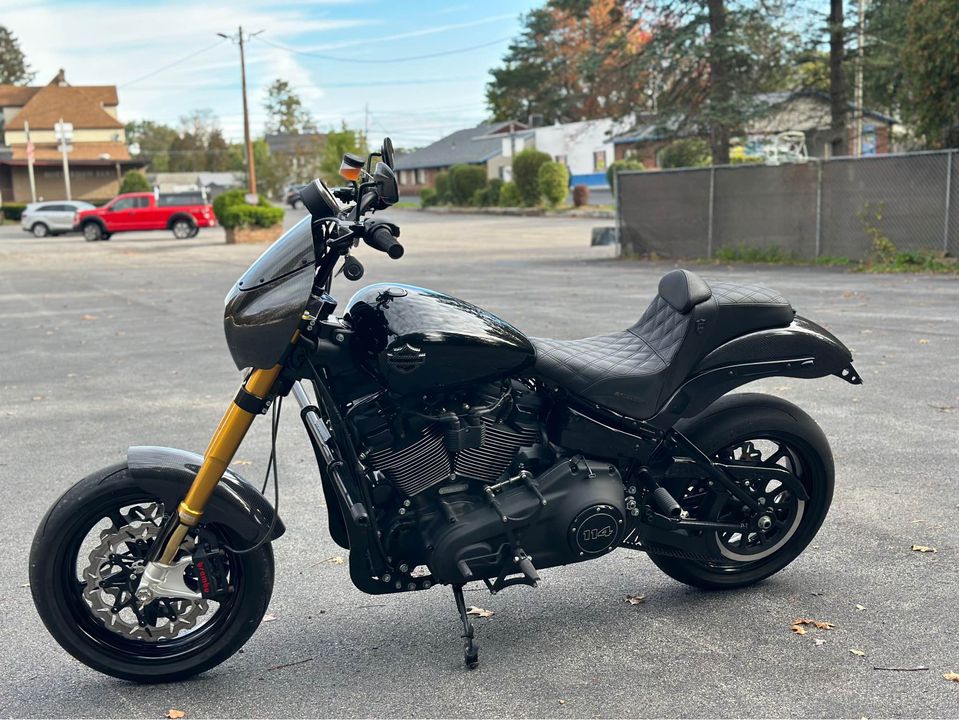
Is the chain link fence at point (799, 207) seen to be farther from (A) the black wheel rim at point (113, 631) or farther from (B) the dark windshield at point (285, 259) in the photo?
(A) the black wheel rim at point (113, 631)

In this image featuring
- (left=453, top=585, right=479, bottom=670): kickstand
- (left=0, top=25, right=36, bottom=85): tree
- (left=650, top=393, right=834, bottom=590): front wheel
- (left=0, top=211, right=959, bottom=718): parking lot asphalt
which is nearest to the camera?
(left=0, top=211, right=959, bottom=718): parking lot asphalt

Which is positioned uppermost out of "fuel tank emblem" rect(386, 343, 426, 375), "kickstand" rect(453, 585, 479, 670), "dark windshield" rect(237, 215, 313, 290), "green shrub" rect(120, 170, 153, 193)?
"green shrub" rect(120, 170, 153, 193)

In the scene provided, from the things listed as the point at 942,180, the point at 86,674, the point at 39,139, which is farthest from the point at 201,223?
the point at 39,139

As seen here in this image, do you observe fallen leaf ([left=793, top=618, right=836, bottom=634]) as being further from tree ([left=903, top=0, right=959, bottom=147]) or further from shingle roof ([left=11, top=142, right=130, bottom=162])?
shingle roof ([left=11, top=142, right=130, bottom=162])

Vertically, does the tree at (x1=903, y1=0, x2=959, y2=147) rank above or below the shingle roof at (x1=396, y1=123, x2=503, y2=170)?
below

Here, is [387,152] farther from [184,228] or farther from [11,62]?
[11,62]

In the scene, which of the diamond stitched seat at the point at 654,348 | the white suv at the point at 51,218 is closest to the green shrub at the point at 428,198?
the white suv at the point at 51,218

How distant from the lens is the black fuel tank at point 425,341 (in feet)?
11.5

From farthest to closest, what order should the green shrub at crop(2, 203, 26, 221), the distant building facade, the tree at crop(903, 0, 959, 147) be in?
1. the distant building facade
2. the green shrub at crop(2, 203, 26, 221)
3. the tree at crop(903, 0, 959, 147)

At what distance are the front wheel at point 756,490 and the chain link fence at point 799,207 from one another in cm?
1451

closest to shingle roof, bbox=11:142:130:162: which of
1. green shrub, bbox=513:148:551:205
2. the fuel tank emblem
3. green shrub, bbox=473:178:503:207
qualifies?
green shrub, bbox=473:178:503:207

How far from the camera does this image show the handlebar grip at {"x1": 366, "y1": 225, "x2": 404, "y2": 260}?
3.36 meters

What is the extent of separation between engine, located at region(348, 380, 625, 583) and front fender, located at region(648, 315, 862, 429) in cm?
42

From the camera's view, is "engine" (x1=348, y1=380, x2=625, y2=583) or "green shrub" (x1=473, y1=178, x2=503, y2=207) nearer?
"engine" (x1=348, y1=380, x2=625, y2=583)
